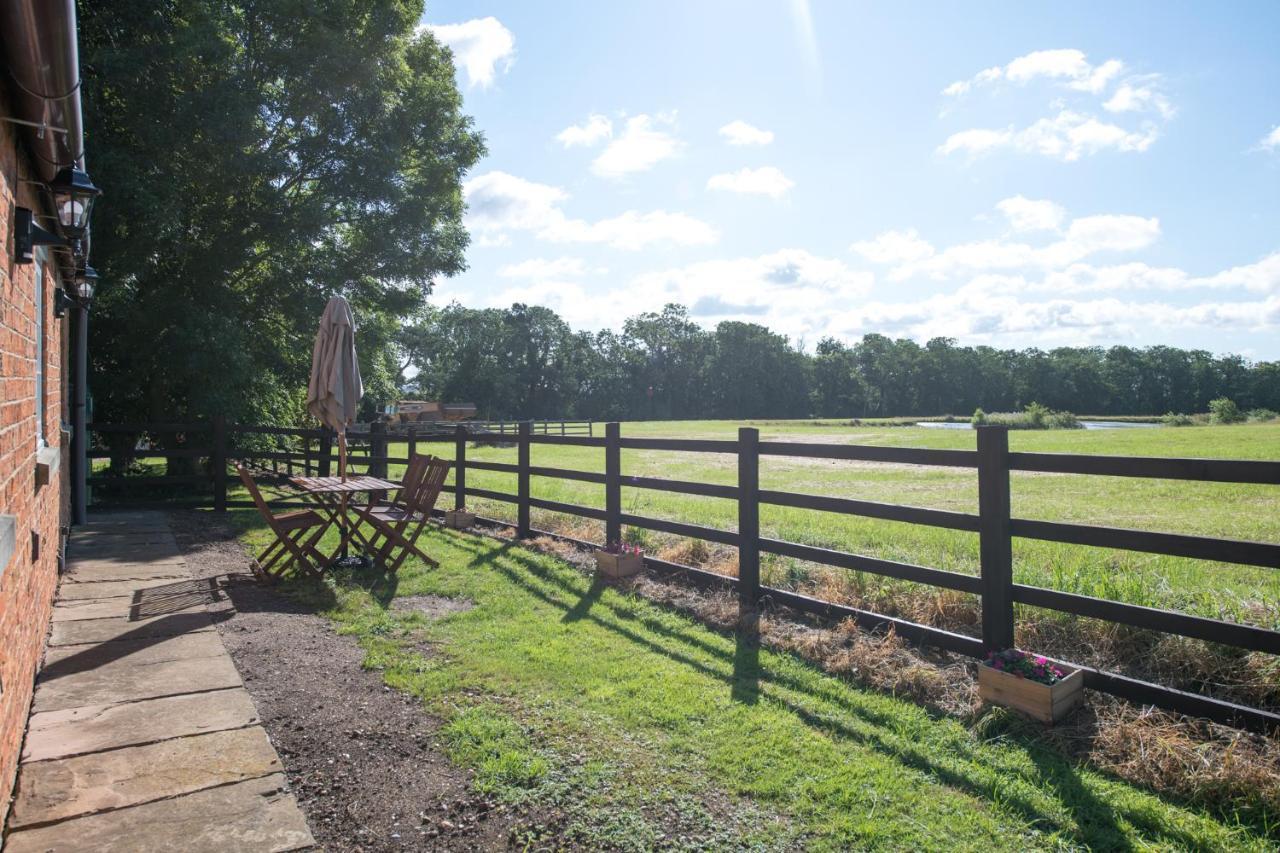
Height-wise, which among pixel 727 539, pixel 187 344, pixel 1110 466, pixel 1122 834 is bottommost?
pixel 1122 834

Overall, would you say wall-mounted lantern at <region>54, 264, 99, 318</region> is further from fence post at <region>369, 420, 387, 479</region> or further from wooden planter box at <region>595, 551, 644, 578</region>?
fence post at <region>369, 420, 387, 479</region>

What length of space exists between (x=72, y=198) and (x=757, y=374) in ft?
302

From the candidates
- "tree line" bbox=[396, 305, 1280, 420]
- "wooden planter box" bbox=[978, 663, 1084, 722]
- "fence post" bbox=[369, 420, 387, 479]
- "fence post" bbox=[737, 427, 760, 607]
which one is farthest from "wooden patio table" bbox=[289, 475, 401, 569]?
"tree line" bbox=[396, 305, 1280, 420]

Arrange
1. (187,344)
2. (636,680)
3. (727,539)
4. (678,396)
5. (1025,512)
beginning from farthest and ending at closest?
1. (678,396)
2. (187,344)
3. (1025,512)
4. (727,539)
5. (636,680)

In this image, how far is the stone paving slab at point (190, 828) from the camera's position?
2.54m

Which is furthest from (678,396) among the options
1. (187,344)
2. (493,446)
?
(187,344)

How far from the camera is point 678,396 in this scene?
9319 centimetres

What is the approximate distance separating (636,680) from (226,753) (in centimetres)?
206

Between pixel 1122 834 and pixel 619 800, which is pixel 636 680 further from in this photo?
pixel 1122 834

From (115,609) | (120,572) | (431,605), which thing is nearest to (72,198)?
(115,609)

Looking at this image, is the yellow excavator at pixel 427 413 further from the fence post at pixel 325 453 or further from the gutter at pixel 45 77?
the gutter at pixel 45 77

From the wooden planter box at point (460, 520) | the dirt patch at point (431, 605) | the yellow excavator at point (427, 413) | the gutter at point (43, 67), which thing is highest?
the gutter at point (43, 67)

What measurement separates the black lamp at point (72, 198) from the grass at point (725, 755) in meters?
2.97

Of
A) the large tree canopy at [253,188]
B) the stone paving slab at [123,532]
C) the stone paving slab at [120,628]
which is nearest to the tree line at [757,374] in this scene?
the large tree canopy at [253,188]
